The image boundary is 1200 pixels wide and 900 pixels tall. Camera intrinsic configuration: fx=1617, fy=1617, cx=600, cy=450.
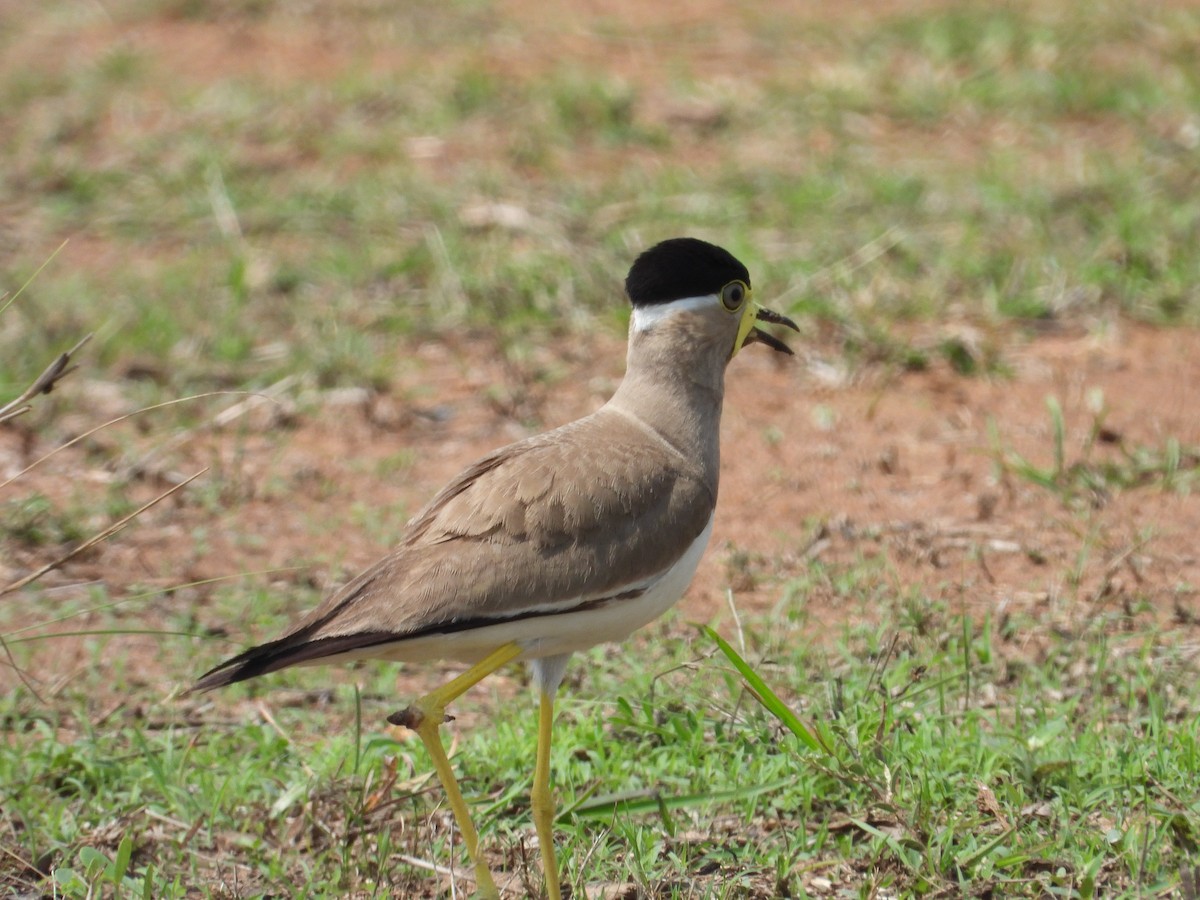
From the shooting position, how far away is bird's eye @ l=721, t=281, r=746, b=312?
4473mm

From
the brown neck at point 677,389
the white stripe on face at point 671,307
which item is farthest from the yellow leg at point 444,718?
the white stripe on face at point 671,307

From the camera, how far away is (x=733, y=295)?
4504mm

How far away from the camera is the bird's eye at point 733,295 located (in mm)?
4473

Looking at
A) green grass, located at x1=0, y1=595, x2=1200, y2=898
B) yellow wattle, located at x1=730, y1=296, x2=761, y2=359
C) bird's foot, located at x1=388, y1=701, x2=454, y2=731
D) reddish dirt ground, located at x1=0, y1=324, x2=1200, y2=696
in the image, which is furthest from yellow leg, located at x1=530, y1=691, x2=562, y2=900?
reddish dirt ground, located at x1=0, y1=324, x2=1200, y2=696

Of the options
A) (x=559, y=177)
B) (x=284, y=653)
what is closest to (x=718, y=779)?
(x=284, y=653)

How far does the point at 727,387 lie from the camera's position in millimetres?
6895

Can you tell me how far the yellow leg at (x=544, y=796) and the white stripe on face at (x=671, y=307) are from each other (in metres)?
1.09

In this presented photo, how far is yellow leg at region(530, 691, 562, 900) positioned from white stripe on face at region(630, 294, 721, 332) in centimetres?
109

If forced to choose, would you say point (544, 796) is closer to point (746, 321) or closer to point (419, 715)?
point (419, 715)

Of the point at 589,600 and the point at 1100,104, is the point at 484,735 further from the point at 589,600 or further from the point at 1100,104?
the point at 1100,104

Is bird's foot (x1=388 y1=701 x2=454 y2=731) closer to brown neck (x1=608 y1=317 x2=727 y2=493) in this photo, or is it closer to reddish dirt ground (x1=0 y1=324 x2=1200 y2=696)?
brown neck (x1=608 y1=317 x2=727 y2=493)

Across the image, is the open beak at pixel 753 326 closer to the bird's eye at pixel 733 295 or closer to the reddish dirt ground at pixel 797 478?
the bird's eye at pixel 733 295

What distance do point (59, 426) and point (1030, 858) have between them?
14.9ft

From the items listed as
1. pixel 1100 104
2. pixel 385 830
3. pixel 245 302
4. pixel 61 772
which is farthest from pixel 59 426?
pixel 1100 104
